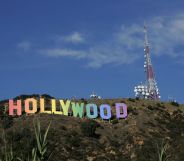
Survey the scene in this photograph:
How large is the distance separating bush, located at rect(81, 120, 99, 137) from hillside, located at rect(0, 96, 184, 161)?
37cm

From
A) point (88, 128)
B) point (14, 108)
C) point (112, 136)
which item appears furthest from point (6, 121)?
point (112, 136)

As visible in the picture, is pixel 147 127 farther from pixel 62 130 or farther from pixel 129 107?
pixel 62 130

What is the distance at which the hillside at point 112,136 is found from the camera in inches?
3346

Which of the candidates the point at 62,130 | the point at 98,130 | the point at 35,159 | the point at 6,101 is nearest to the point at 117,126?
the point at 98,130

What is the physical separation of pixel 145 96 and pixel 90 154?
57.5m

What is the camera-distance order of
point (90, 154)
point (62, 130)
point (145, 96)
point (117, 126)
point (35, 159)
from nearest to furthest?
point (35, 159) < point (90, 154) < point (62, 130) < point (117, 126) < point (145, 96)

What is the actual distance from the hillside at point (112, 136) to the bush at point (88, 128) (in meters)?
0.37

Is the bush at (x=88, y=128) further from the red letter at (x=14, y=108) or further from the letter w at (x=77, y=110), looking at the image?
the red letter at (x=14, y=108)

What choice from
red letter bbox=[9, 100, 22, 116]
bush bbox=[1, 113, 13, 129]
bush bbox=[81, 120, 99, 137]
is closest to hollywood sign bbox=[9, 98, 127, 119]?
red letter bbox=[9, 100, 22, 116]

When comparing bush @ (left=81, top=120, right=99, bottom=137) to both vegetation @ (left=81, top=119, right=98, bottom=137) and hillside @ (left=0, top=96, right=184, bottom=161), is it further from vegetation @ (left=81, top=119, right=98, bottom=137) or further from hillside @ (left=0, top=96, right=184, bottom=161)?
hillside @ (left=0, top=96, right=184, bottom=161)

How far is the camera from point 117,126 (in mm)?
101750

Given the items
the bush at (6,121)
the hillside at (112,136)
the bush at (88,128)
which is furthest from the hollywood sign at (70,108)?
the bush at (88,128)

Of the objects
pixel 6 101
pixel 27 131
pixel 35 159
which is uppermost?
pixel 6 101

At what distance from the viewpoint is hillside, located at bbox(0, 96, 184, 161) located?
85000 mm
